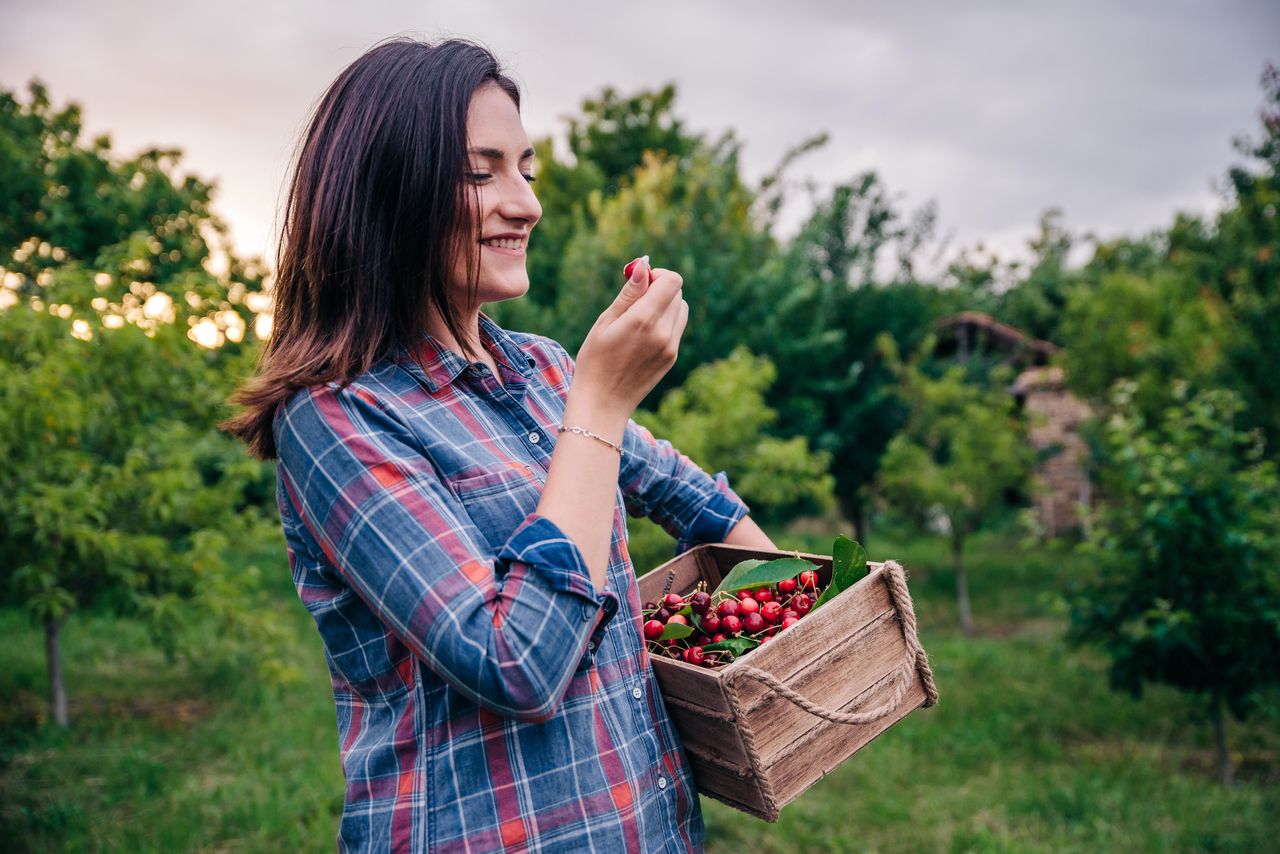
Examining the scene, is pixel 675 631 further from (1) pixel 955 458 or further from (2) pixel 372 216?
(1) pixel 955 458

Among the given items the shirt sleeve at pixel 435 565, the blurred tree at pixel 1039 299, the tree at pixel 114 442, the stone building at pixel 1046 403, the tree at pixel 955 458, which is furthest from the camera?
the blurred tree at pixel 1039 299

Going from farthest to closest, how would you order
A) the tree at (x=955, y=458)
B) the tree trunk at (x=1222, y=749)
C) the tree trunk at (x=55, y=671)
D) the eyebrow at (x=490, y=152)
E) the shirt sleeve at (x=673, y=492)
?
1. the tree at (x=955, y=458)
2. the tree trunk at (x=55, y=671)
3. the tree trunk at (x=1222, y=749)
4. the shirt sleeve at (x=673, y=492)
5. the eyebrow at (x=490, y=152)

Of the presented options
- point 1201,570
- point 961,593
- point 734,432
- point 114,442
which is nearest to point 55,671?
point 114,442

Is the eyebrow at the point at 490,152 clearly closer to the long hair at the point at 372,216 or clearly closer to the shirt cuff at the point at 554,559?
the long hair at the point at 372,216

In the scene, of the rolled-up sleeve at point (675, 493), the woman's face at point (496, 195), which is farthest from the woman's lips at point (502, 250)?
the rolled-up sleeve at point (675, 493)

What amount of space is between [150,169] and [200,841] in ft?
45.3

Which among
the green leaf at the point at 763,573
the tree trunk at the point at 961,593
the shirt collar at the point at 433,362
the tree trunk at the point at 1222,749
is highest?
the shirt collar at the point at 433,362

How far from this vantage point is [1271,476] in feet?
16.8

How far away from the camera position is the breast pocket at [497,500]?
1.18 m

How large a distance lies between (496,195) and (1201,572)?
17.6 feet

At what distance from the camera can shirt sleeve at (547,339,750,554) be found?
5.26ft

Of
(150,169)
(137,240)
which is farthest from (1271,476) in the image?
(150,169)

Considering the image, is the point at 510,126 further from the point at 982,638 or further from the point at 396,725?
the point at 982,638

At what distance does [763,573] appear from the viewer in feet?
4.78
